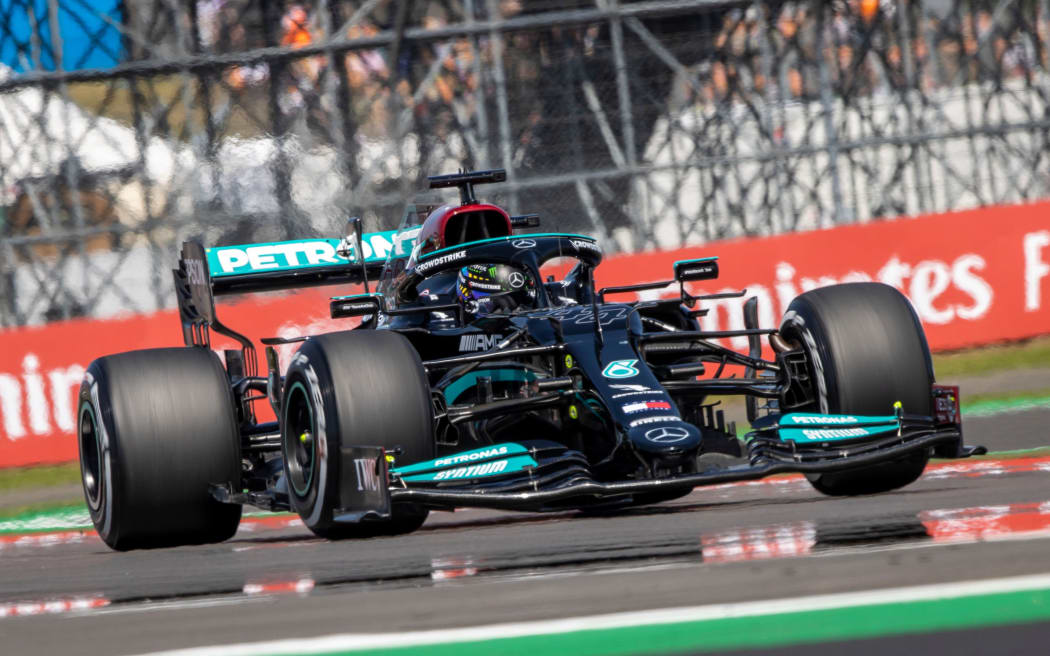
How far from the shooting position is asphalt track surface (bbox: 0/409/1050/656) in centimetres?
458

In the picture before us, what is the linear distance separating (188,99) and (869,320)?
16.6m

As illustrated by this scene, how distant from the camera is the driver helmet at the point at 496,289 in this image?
8070 millimetres

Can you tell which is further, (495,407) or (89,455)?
(89,455)

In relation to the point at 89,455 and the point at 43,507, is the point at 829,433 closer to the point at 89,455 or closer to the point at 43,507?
the point at 89,455

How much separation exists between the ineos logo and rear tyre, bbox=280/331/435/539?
0.88 meters

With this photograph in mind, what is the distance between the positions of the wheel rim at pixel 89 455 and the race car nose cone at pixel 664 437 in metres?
3.02

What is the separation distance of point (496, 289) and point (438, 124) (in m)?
14.7

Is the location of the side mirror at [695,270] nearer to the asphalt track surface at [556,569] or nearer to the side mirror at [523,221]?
the asphalt track surface at [556,569]

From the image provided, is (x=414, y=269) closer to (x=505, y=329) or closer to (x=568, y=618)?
(x=505, y=329)

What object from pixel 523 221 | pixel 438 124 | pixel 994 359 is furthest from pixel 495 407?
pixel 438 124

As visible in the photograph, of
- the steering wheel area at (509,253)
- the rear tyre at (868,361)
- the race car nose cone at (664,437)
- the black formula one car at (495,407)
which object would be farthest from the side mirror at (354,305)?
the rear tyre at (868,361)

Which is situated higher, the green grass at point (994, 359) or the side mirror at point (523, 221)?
the side mirror at point (523, 221)

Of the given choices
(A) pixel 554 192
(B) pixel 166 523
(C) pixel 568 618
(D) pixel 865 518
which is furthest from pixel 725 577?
(A) pixel 554 192

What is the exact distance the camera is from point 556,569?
540cm
